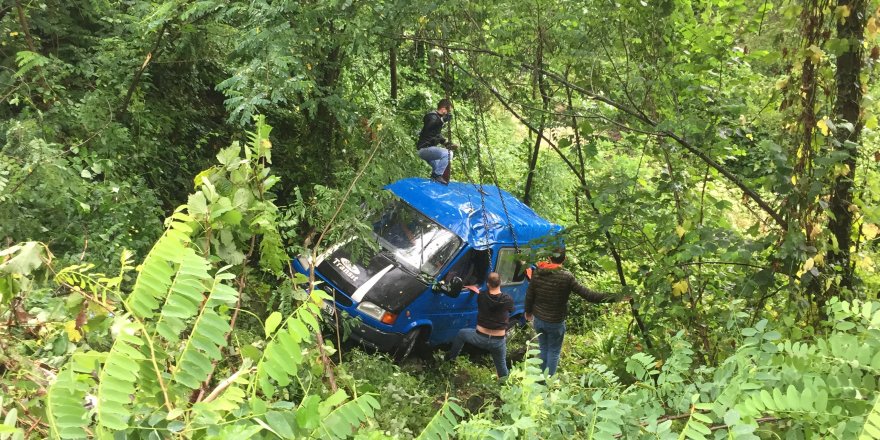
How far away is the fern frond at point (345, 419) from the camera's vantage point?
4.49 ft

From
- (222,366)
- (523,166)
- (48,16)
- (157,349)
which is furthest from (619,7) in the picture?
(523,166)

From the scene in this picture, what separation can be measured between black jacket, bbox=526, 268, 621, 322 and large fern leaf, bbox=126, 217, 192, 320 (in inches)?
203

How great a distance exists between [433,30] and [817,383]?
3.92 meters

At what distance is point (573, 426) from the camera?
176 centimetres

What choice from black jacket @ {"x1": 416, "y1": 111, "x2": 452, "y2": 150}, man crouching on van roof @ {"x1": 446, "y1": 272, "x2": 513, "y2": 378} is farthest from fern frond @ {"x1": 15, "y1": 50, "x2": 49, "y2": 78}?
man crouching on van roof @ {"x1": 446, "y1": 272, "x2": 513, "y2": 378}

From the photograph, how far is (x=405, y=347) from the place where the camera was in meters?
6.41

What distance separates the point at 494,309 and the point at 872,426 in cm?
475

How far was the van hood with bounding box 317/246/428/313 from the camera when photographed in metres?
6.28

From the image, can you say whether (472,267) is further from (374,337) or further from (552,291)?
(374,337)

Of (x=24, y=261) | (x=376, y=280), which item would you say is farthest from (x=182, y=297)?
(x=376, y=280)

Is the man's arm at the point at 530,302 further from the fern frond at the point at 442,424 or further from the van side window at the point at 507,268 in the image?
the fern frond at the point at 442,424

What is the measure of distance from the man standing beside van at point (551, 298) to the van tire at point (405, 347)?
4.44ft

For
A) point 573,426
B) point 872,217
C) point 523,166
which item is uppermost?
point 872,217

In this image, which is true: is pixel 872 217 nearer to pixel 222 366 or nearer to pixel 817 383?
pixel 817 383
